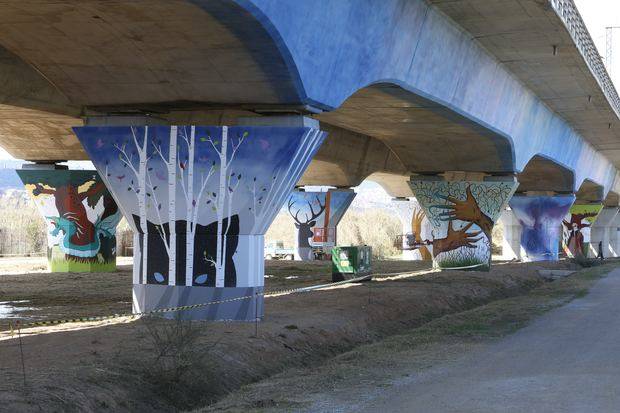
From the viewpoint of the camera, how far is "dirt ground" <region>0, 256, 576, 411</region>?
40.4 feet

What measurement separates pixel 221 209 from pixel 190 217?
0.65 m

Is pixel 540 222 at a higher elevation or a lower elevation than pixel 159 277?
higher

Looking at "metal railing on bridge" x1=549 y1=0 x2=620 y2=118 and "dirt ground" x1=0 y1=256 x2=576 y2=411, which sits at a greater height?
"metal railing on bridge" x1=549 y1=0 x2=620 y2=118

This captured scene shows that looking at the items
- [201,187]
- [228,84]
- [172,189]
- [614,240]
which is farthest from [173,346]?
[614,240]

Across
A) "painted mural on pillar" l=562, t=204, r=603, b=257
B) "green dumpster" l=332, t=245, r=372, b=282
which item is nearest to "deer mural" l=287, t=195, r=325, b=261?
"green dumpster" l=332, t=245, r=372, b=282

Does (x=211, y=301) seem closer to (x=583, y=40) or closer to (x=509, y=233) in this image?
(x=583, y=40)

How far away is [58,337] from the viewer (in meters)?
16.8

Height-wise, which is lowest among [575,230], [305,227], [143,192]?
[143,192]

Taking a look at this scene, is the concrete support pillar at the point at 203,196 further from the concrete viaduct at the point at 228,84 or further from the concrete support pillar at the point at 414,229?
the concrete support pillar at the point at 414,229

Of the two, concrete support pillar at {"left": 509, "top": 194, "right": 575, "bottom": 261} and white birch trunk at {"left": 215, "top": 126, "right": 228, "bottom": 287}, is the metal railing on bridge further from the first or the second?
concrete support pillar at {"left": 509, "top": 194, "right": 575, "bottom": 261}

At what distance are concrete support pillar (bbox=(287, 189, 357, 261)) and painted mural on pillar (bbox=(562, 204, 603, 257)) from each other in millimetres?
29781

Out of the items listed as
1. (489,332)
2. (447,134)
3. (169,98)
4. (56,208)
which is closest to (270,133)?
(169,98)

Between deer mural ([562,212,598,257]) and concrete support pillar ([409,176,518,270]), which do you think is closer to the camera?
concrete support pillar ([409,176,518,270])

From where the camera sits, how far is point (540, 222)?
62031 millimetres
